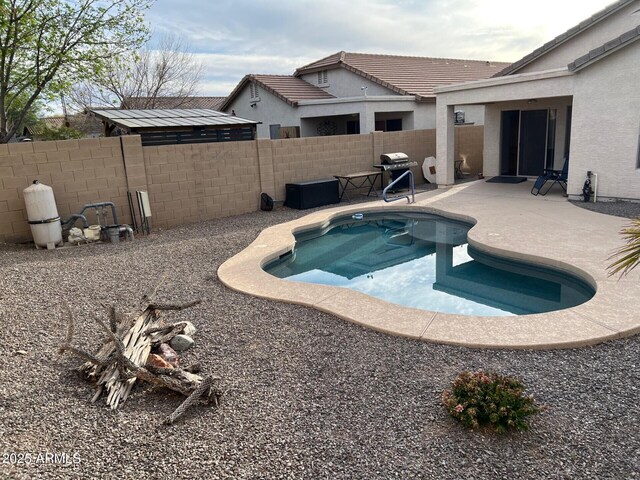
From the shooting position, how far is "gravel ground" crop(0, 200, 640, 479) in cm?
312

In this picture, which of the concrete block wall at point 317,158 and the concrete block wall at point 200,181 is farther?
the concrete block wall at point 317,158

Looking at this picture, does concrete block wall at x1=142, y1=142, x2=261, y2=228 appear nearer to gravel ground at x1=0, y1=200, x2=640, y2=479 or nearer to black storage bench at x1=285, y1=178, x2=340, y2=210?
black storage bench at x1=285, y1=178, x2=340, y2=210

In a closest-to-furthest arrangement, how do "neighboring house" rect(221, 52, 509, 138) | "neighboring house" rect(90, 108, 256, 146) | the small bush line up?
the small bush, "neighboring house" rect(90, 108, 256, 146), "neighboring house" rect(221, 52, 509, 138)

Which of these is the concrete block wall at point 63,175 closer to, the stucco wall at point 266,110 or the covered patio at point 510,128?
the covered patio at point 510,128

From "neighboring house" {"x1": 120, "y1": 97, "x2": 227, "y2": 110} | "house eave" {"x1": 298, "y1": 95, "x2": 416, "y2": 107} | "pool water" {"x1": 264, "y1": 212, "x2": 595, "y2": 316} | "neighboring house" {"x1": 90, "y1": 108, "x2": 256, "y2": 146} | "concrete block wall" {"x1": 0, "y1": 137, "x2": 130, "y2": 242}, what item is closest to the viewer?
"pool water" {"x1": 264, "y1": 212, "x2": 595, "y2": 316}

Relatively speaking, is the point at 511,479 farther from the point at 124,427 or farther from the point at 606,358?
the point at 124,427

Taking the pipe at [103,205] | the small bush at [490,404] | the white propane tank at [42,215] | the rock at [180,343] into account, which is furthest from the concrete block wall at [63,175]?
the small bush at [490,404]

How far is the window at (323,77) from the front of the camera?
77.0ft

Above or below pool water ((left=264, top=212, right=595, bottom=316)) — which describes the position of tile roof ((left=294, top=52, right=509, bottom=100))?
above

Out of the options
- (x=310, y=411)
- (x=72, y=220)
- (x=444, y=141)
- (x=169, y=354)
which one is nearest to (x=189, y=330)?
(x=169, y=354)

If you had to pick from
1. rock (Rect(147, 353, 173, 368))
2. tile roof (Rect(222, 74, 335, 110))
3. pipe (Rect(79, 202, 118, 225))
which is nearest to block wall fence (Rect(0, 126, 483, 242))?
pipe (Rect(79, 202, 118, 225))

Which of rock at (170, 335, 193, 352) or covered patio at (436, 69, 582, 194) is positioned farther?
covered patio at (436, 69, 582, 194)

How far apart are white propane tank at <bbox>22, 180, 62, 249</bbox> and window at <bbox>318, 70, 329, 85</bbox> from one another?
16670 mm

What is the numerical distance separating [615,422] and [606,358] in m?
1.14
